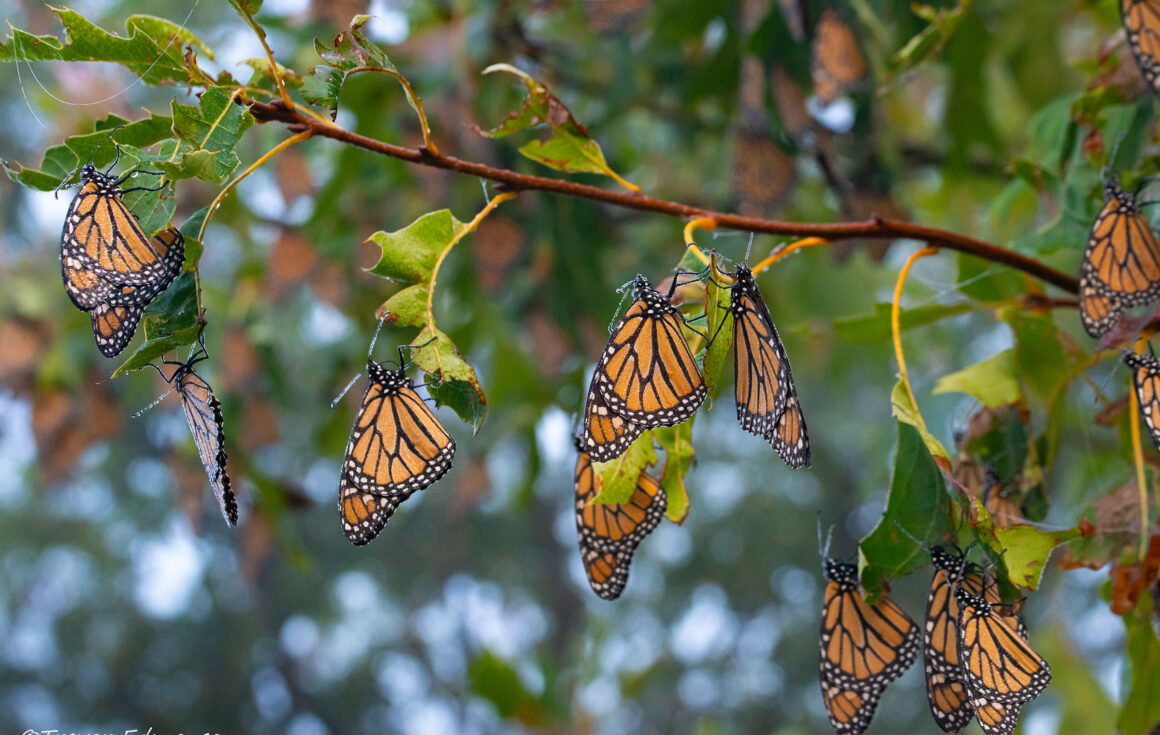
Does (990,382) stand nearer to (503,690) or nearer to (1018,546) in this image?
(1018,546)

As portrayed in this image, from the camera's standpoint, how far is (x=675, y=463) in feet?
3.70

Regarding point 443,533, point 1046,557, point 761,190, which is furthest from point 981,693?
point 443,533

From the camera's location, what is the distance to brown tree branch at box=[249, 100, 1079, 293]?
3.39ft

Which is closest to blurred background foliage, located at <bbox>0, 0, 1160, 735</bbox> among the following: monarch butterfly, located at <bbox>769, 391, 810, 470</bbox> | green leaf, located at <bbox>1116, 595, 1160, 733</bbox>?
green leaf, located at <bbox>1116, 595, 1160, 733</bbox>

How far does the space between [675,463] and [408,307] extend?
1.24 ft

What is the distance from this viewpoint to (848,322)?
1.67m

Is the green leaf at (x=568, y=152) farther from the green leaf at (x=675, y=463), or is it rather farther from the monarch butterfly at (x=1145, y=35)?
the monarch butterfly at (x=1145, y=35)

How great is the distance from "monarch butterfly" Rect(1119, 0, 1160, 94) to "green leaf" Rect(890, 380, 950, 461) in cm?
58

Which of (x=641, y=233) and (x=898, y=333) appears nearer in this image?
(x=898, y=333)

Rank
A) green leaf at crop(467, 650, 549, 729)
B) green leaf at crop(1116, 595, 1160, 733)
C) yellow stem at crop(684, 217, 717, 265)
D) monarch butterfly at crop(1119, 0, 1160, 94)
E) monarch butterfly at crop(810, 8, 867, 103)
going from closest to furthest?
yellow stem at crop(684, 217, 717, 265)
monarch butterfly at crop(1119, 0, 1160, 94)
green leaf at crop(1116, 595, 1160, 733)
monarch butterfly at crop(810, 8, 867, 103)
green leaf at crop(467, 650, 549, 729)

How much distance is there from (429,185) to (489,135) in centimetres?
166

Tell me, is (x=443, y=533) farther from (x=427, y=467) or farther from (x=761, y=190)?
(x=427, y=467)

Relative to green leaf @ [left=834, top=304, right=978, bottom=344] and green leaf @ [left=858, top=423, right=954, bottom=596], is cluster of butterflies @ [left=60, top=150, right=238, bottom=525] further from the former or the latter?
green leaf @ [left=834, top=304, right=978, bottom=344]

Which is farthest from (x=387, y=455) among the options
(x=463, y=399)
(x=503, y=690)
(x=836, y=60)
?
(x=503, y=690)
